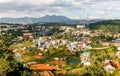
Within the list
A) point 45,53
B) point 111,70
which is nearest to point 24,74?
point 111,70

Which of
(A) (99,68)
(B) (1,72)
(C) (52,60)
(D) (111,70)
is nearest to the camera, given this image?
(B) (1,72)

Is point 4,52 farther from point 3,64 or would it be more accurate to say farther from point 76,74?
point 76,74

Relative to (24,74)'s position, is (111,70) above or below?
below

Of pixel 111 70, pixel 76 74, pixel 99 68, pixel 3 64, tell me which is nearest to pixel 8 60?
pixel 3 64

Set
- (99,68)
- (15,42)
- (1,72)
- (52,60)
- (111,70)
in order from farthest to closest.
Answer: (15,42) < (52,60) < (111,70) < (99,68) < (1,72)

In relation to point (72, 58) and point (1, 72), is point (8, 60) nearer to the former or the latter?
point (1, 72)

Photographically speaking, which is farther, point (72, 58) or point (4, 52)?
point (72, 58)

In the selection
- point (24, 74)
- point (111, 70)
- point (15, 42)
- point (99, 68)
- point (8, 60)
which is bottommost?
point (15, 42)

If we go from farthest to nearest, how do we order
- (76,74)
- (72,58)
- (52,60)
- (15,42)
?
(15,42)
(72,58)
(52,60)
(76,74)

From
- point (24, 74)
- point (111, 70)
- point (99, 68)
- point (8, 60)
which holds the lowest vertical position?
point (111, 70)
